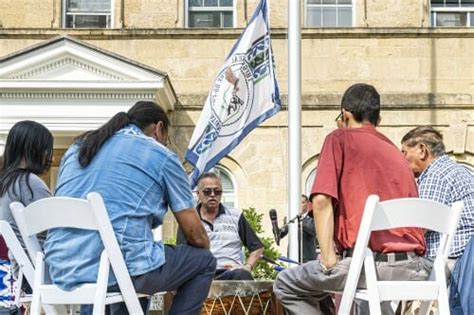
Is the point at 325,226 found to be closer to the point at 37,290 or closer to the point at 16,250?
the point at 37,290

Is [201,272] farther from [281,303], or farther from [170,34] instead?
[170,34]

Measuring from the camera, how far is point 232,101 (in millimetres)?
9359

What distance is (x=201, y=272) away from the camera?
15.8 ft

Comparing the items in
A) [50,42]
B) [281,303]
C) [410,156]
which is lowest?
[281,303]

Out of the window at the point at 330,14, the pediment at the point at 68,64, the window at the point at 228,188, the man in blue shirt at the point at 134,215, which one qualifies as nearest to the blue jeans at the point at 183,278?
the man in blue shirt at the point at 134,215

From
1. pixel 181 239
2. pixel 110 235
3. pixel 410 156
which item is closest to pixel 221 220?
pixel 181 239

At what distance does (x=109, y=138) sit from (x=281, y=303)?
136cm

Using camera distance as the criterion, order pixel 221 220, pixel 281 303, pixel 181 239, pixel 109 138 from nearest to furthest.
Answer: pixel 109 138, pixel 281 303, pixel 181 239, pixel 221 220

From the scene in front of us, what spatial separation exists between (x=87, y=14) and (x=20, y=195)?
1189 cm

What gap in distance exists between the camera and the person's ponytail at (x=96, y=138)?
474 cm

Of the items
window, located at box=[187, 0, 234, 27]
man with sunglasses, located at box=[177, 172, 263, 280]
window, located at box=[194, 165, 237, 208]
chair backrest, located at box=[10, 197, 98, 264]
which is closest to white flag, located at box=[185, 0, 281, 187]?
man with sunglasses, located at box=[177, 172, 263, 280]

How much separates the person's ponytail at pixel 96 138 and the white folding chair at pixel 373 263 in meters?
1.43

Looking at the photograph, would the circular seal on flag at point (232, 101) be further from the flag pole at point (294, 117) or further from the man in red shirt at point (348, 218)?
the man in red shirt at point (348, 218)

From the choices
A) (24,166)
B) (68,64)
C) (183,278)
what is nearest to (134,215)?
(183,278)
